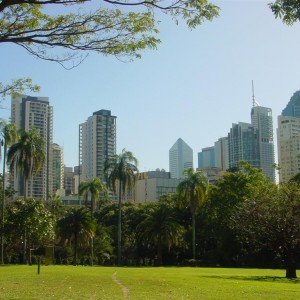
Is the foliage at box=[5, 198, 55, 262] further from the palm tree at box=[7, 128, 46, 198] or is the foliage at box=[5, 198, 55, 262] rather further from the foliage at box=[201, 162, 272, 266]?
the foliage at box=[201, 162, 272, 266]

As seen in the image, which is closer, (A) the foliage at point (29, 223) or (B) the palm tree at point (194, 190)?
(A) the foliage at point (29, 223)

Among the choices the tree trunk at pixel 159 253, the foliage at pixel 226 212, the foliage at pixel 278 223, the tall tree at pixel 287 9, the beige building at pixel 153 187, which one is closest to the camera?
the tall tree at pixel 287 9

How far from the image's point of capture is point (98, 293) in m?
17.3

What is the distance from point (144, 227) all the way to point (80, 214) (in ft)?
28.4

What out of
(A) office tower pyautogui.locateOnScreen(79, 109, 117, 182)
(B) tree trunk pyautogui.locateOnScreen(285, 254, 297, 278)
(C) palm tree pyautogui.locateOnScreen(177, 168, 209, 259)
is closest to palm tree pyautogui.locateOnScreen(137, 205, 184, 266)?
(C) palm tree pyautogui.locateOnScreen(177, 168, 209, 259)

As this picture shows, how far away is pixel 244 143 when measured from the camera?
12800 cm

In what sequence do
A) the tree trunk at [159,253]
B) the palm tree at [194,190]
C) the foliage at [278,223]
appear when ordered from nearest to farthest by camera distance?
the foliage at [278,223] → the tree trunk at [159,253] → the palm tree at [194,190]

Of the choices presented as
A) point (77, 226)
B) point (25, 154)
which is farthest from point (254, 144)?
point (25, 154)

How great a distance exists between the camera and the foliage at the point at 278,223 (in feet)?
109

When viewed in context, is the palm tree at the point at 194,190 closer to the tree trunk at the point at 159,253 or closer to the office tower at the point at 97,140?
the tree trunk at the point at 159,253

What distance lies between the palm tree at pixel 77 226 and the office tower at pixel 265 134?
73885 mm

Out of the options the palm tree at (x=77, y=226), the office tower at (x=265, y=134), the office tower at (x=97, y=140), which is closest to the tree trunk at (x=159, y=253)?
the palm tree at (x=77, y=226)

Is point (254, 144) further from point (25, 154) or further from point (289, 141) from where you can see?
point (25, 154)

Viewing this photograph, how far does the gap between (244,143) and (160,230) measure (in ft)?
235
